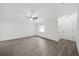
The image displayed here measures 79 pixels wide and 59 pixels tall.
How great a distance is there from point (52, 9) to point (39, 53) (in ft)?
2.60

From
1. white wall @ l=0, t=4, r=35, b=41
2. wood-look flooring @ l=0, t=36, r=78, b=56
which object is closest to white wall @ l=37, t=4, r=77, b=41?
wood-look flooring @ l=0, t=36, r=78, b=56

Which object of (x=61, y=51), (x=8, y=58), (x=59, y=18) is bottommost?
(x=8, y=58)

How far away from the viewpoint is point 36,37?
4.75 feet

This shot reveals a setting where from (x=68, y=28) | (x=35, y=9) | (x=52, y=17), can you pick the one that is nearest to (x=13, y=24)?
(x=35, y=9)

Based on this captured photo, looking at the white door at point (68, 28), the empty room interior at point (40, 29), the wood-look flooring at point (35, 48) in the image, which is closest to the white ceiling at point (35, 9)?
the empty room interior at point (40, 29)

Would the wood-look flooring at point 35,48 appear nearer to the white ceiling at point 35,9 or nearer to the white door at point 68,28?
the white door at point 68,28

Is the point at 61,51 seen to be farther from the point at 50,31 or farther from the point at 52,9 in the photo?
the point at 52,9

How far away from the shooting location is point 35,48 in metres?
1.45

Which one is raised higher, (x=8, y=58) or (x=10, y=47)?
(x=10, y=47)

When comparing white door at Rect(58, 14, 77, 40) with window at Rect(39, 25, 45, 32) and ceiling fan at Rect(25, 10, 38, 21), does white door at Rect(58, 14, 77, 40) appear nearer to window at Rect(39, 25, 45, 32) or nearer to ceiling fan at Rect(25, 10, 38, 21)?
window at Rect(39, 25, 45, 32)

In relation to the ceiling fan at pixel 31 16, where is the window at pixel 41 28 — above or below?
below

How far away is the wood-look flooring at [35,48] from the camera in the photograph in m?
1.42

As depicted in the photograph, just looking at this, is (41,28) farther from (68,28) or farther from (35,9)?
(68,28)

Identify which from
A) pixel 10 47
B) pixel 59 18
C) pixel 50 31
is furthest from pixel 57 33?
pixel 10 47
